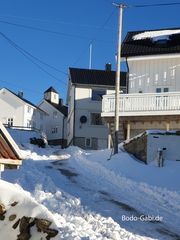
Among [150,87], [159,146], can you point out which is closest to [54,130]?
[150,87]

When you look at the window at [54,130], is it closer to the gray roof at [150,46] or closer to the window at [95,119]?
the window at [95,119]

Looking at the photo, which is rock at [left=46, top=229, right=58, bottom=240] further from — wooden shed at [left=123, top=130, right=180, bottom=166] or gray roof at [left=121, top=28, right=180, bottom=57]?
gray roof at [left=121, top=28, right=180, bottom=57]

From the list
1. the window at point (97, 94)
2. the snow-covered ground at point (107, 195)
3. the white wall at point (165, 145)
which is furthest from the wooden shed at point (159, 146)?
the window at point (97, 94)

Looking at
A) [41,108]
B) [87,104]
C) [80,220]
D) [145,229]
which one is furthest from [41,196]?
[41,108]

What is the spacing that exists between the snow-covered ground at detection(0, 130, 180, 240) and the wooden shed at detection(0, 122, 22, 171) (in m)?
1.31

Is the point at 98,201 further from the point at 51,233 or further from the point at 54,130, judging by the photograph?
the point at 54,130

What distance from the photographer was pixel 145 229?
11.4 meters

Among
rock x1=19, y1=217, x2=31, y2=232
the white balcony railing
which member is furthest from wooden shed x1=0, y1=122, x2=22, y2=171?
the white balcony railing

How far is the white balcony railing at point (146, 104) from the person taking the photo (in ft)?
92.1

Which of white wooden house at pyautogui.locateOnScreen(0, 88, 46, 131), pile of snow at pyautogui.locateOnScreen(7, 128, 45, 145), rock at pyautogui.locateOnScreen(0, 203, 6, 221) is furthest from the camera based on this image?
white wooden house at pyautogui.locateOnScreen(0, 88, 46, 131)

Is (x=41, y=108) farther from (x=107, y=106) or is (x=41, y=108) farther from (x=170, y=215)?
(x=170, y=215)

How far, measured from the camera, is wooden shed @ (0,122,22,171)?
8.06m

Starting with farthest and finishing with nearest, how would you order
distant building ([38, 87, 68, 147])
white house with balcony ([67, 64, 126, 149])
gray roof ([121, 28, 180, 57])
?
1. distant building ([38, 87, 68, 147])
2. white house with balcony ([67, 64, 126, 149])
3. gray roof ([121, 28, 180, 57])

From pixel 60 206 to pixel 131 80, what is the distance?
20.8 m
